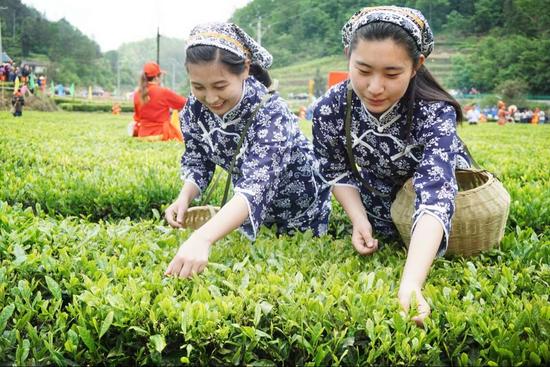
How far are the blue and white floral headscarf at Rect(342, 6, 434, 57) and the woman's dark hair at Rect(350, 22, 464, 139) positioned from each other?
0.06 ft

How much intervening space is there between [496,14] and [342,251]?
49.8 m

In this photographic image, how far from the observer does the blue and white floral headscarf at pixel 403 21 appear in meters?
2.05

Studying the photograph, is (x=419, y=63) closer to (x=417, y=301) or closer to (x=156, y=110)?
(x=417, y=301)

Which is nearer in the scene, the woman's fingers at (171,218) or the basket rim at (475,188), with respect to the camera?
the basket rim at (475,188)

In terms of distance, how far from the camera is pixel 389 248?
2.56 m

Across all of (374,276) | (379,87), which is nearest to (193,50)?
(379,87)

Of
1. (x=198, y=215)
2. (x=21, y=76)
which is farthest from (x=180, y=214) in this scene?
(x=21, y=76)

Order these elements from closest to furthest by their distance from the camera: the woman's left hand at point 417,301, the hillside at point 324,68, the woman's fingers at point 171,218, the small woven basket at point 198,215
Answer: the woman's left hand at point 417,301 → the woman's fingers at point 171,218 → the small woven basket at point 198,215 → the hillside at point 324,68

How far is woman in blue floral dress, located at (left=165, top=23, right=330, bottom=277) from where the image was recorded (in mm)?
2238

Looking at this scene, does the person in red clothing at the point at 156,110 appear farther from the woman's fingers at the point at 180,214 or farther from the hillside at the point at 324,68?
the hillside at the point at 324,68

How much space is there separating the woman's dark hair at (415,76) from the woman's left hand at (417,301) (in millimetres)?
810

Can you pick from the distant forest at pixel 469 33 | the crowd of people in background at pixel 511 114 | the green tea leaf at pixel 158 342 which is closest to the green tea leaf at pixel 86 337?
the green tea leaf at pixel 158 342

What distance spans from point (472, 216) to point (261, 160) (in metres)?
0.91

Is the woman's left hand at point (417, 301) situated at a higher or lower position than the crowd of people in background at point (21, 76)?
lower
